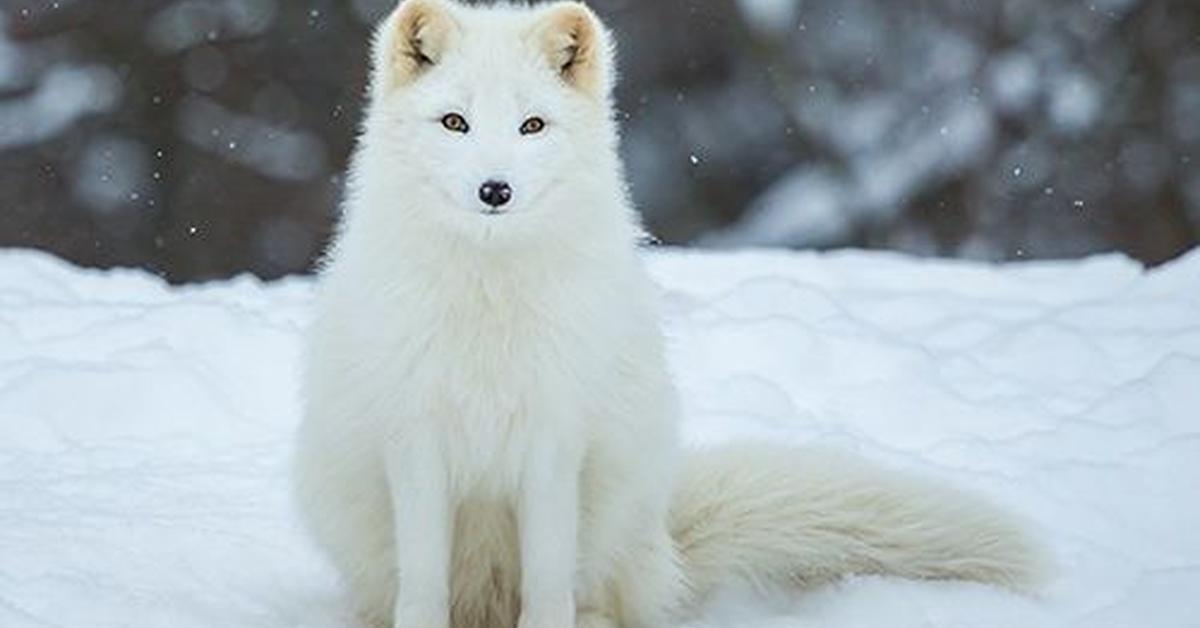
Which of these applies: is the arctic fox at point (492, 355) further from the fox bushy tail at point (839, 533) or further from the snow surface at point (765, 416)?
the snow surface at point (765, 416)

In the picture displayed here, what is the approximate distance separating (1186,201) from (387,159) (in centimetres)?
714

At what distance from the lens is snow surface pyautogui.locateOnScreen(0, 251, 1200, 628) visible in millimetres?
3980

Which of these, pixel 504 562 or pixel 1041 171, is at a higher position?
pixel 504 562

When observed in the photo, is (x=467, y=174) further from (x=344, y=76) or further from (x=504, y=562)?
(x=344, y=76)

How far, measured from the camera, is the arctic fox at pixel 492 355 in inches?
145

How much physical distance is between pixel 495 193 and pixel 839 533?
3.30ft

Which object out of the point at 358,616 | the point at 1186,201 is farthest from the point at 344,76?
the point at 358,616

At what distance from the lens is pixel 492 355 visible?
369 centimetres

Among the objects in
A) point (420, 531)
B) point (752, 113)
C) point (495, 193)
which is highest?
point (495, 193)

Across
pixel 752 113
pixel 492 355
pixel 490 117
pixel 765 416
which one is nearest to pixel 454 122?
pixel 490 117

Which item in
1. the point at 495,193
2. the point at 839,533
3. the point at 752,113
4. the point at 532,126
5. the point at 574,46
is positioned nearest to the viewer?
the point at 495,193

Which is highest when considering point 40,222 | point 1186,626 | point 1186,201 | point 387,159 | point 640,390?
point 387,159

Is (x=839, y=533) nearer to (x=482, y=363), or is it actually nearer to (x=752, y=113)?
(x=482, y=363)

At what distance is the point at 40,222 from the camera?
33.2ft
